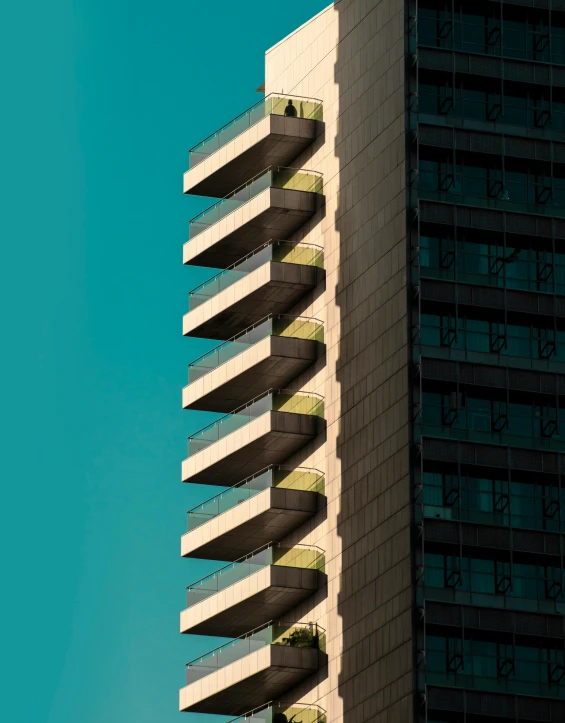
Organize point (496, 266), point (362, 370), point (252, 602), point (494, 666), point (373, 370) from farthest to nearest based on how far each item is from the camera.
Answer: point (252, 602) → point (362, 370) → point (496, 266) → point (373, 370) → point (494, 666)

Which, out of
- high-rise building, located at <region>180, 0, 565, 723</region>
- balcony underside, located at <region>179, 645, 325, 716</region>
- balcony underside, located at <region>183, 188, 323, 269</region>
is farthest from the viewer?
balcony underside, located at <region>183, 188, 323, 269</region>

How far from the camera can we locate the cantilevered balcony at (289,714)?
107 metres

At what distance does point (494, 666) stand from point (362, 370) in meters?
15.5

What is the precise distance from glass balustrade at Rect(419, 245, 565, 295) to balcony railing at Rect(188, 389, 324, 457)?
998cm

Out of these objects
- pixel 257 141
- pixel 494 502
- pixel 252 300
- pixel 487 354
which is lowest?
pixel 494 502

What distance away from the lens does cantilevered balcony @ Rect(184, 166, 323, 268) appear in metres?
116

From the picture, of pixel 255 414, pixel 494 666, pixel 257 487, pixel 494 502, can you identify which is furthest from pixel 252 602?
pixel 494 666

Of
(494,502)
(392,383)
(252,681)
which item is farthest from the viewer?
(252,681)

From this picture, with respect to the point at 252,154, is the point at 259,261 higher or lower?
lower

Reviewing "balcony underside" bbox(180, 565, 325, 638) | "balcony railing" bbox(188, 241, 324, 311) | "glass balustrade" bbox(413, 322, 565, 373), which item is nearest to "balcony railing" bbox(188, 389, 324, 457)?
"balcony railing" bbox(188, 241, 324, 311)

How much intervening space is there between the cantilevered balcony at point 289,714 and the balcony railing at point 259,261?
20835mm

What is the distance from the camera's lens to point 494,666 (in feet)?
327

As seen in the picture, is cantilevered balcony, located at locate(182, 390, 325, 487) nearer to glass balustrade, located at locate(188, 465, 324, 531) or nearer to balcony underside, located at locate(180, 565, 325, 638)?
glass balustrade, located at locate(188, 465, 324, 531)

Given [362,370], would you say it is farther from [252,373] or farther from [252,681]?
[252,681]
